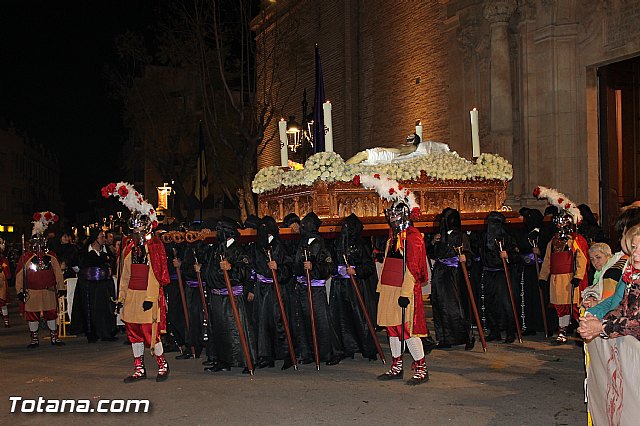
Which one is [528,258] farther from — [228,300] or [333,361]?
[228,300]

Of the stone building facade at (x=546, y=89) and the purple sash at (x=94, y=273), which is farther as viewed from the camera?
the stone building facade at (x=546, y=89)

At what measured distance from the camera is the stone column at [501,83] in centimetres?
1711

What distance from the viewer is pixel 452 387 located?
8.55 meters

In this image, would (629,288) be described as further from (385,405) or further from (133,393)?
(133,393)

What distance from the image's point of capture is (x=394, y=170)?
12.6 m

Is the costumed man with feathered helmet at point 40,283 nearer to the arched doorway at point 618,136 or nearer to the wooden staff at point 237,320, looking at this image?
the wooden staff at point 237,320

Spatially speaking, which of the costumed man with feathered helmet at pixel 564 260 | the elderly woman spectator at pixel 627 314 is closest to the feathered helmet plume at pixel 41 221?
the costumed man with feathered helmet at pixel 564 260

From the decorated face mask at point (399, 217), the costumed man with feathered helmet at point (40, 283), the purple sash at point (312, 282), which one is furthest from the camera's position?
the costumed man with feathered helmet at point (40, 283)

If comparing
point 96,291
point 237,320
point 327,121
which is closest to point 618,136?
point 327,121

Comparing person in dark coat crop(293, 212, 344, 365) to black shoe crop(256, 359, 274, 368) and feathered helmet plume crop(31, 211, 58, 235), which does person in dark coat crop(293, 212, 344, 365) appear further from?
feathered helmet plume crop(31, 211, 58, 235)

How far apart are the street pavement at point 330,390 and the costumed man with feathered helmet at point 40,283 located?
4.56ft

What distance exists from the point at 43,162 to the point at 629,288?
3685 inches

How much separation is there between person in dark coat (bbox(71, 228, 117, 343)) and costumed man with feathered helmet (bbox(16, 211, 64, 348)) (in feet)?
2.02

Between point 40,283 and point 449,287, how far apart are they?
7010mm
